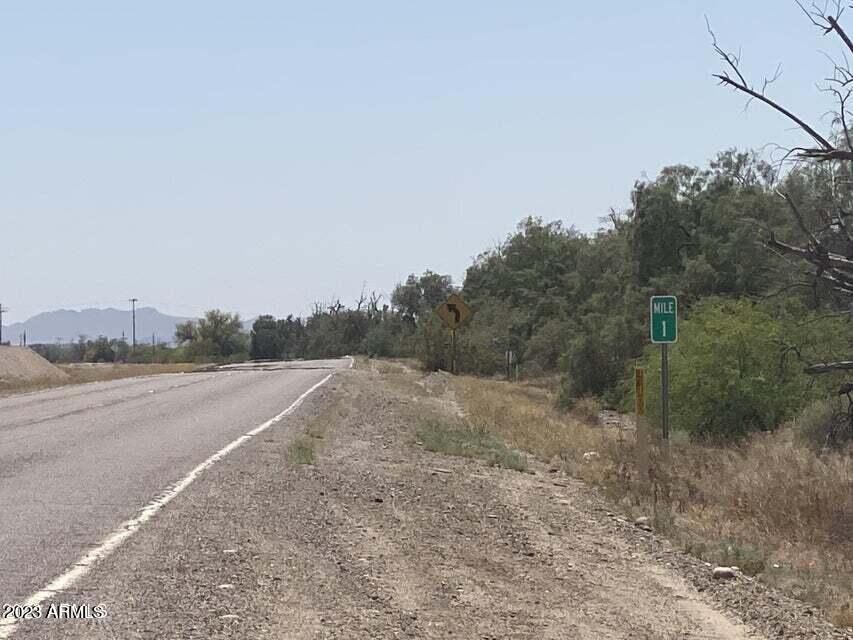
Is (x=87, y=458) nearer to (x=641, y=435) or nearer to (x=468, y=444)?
(x=468, y=444)

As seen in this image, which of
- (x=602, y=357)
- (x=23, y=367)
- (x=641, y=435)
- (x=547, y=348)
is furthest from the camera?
(x=547, y=348)

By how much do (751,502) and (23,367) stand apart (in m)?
54.8

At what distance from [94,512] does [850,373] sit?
63.2 ft

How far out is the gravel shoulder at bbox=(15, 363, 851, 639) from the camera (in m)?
7.57

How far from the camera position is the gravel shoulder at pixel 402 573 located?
7566mm

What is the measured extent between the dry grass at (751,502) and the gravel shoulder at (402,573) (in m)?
0.47

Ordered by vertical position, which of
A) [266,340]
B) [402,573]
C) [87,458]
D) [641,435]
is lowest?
[402,573]

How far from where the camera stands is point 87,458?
1667cm

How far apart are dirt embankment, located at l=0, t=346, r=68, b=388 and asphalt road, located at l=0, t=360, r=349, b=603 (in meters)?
21.9

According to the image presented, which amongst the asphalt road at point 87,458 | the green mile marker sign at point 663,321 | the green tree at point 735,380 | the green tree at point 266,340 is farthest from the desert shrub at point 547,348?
the green tree at point 266,340

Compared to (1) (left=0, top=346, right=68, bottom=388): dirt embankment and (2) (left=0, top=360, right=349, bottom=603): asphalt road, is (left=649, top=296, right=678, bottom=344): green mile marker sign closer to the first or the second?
(2) (left=0, top=360, right=349, bottom=603): asphalt road

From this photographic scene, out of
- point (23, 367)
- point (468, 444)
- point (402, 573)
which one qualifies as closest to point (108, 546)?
point (402, 573)

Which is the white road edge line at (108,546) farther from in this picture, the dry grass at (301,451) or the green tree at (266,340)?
the green tree at (266,340)

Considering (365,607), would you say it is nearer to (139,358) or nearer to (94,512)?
(94,512)
